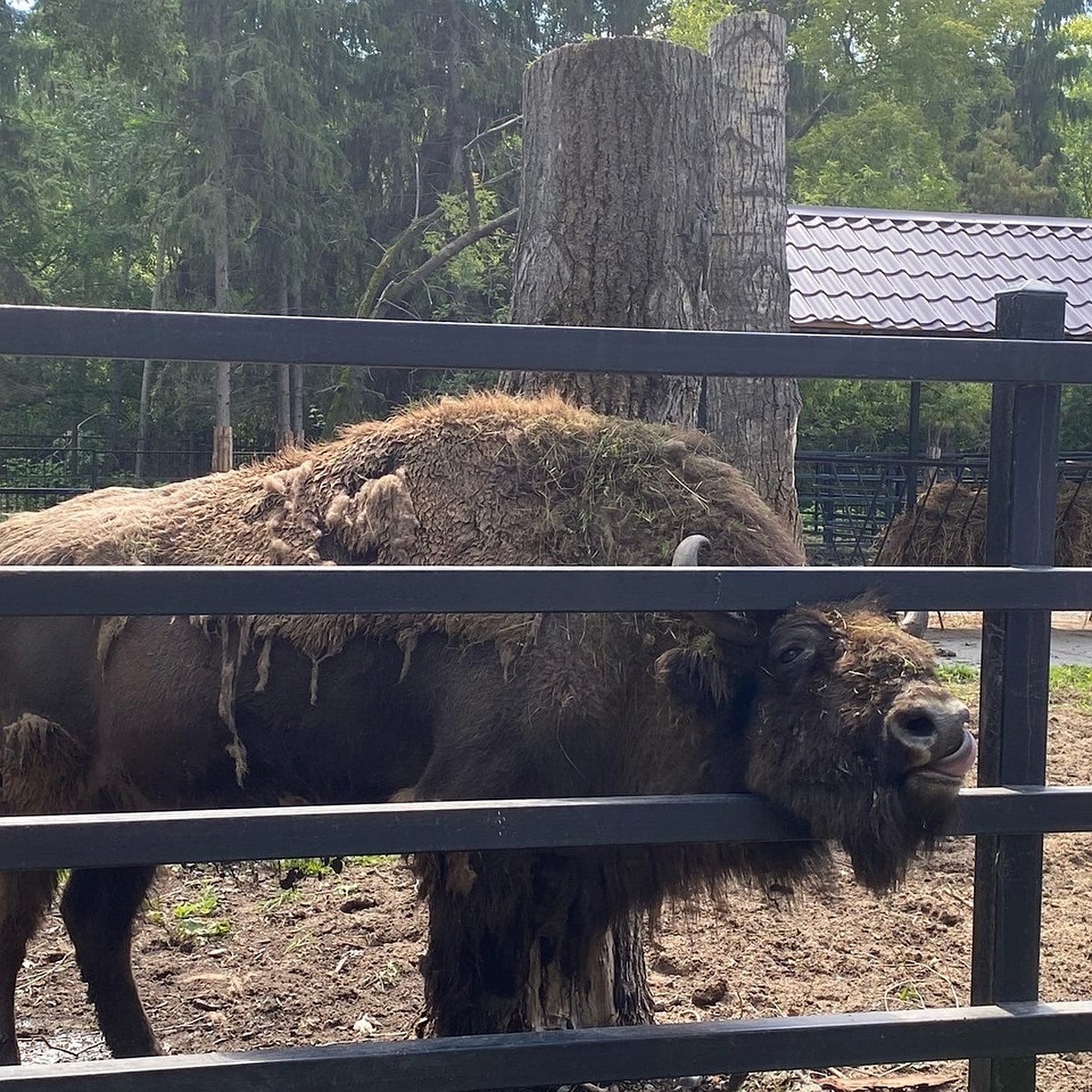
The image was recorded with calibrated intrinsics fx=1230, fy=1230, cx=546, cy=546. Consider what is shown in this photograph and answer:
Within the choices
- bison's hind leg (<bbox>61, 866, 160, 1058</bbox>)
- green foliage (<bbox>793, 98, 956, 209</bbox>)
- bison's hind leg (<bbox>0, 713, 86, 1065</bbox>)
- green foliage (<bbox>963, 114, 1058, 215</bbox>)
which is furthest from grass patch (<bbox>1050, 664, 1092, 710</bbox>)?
green foliage (<bbox>963, 114, 1058, 215</bbox>)

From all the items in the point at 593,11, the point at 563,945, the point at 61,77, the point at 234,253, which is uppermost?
the point at 593,11

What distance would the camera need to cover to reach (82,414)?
110ft

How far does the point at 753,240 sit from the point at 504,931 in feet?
17.1

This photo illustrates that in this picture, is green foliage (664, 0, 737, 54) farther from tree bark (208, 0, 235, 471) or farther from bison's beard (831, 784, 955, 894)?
bison's beard (831, 784, 955, 894)

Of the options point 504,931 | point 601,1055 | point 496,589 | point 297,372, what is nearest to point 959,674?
point 504,931

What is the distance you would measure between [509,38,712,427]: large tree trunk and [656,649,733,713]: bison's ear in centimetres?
149

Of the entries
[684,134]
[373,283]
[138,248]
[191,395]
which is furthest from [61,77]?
[684,134]

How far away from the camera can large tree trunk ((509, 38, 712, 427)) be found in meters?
4.52

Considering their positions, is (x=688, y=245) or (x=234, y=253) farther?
(x=234, y=253)

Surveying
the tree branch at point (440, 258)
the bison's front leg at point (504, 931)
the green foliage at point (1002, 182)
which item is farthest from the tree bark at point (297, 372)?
the bison's front leg at point (504, 931)

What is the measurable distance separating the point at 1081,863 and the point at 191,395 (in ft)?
91.4

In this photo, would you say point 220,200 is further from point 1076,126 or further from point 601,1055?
point 1076,126

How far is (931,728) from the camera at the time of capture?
2.89m

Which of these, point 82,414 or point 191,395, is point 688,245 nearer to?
point 191,395
